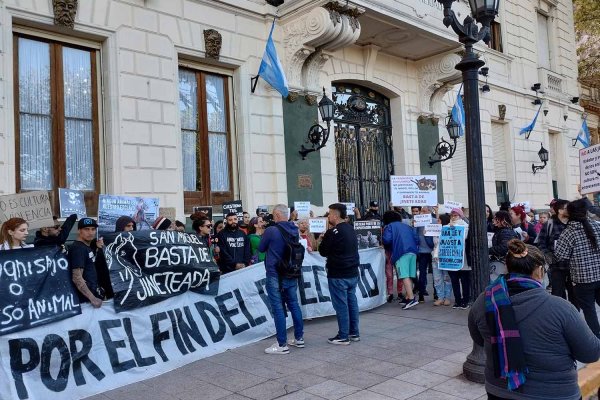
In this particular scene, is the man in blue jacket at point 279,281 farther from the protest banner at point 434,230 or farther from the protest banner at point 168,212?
the protest banner at point 168,212

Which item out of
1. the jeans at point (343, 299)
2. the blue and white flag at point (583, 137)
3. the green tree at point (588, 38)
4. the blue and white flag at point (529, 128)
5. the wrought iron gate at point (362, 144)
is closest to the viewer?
the jeans at point (343, 299)

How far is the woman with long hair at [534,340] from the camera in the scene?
9.18 ft

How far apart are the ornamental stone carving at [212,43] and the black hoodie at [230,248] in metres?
4.36

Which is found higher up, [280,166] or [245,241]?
[280,166]

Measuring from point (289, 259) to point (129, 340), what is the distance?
6.61ft

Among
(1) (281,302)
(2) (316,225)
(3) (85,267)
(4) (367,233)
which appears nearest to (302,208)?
(2) (316,225)

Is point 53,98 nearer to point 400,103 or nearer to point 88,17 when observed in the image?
point 88,17

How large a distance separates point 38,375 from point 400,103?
39.9ft

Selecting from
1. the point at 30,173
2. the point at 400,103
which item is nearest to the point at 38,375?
the point at 30,173

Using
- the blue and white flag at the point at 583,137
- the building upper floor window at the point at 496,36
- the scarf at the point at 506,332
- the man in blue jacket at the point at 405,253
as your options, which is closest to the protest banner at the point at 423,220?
the man in blue jacket at the point at 405,253

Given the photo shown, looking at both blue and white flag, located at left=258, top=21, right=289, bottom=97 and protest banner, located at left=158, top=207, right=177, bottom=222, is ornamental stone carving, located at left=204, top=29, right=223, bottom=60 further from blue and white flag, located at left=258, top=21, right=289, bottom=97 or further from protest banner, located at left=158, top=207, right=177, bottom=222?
protest banner, located at left=158, top=207, right=177, bottom=222

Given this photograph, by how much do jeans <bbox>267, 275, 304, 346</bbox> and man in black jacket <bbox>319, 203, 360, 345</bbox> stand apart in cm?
54

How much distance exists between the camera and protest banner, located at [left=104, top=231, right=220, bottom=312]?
5957 millimetres

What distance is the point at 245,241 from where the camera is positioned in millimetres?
8180
